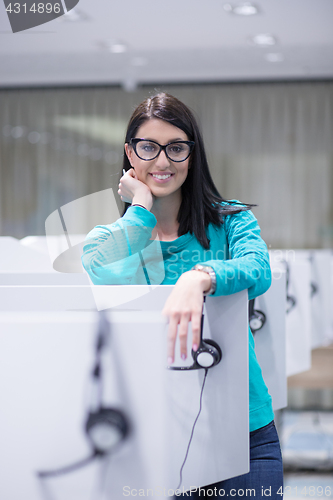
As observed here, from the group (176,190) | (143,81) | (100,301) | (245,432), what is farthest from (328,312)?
(143,81)

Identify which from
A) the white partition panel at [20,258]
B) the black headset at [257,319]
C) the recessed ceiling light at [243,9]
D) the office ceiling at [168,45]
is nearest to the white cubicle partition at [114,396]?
the black headset at [257,319]

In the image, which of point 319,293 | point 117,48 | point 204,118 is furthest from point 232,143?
point 319,293

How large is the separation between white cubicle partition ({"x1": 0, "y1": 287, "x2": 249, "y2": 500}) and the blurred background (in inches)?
90.8

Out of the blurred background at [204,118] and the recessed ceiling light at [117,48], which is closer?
the recessed ceiling light at [117,48]

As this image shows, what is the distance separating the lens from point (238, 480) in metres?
0.75

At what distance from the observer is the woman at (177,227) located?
761 mm

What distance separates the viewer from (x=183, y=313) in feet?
1.86

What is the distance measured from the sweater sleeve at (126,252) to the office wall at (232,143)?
8.65ft

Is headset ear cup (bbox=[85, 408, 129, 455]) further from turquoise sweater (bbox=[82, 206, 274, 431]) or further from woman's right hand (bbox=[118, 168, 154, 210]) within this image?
woman's right hand (bbox=[118, 168, 154, 210])

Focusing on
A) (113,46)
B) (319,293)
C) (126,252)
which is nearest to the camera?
(126,252)

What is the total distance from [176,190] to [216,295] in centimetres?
33

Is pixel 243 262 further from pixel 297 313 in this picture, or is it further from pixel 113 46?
pixel 113 46

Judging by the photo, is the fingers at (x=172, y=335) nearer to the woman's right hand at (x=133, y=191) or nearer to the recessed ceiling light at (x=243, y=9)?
the woman's right hand at (x=133, y=191)

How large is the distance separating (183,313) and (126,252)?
259 millimetres
